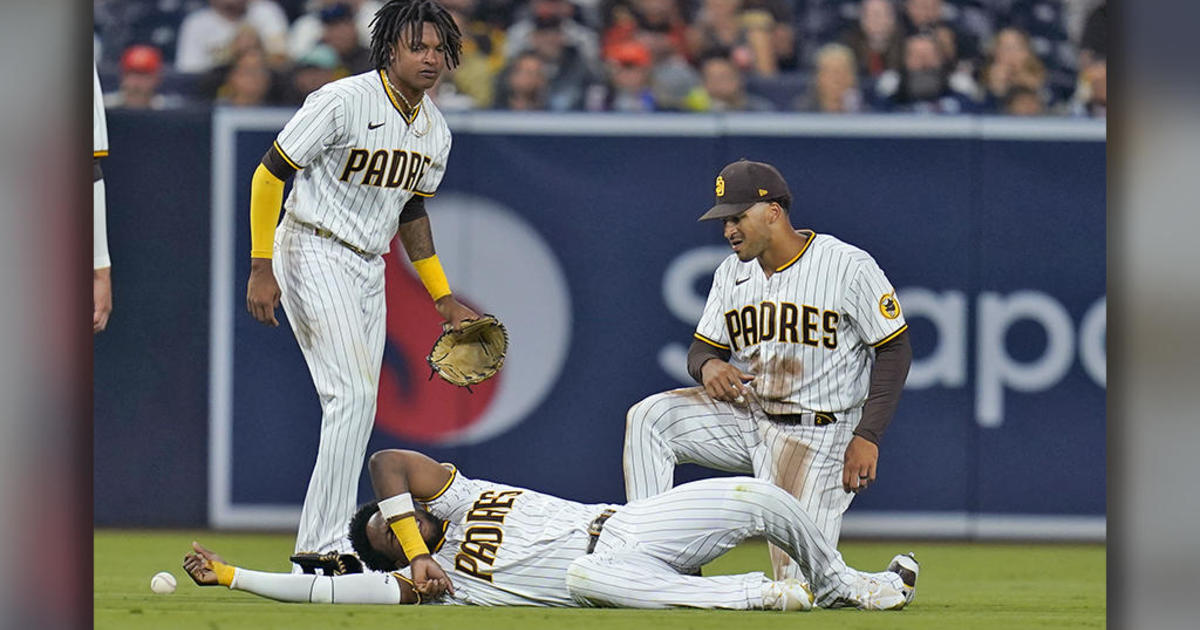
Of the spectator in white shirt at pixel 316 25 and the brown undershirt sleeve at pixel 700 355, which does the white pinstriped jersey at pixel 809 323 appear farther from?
the spectator in white shirt at pixel 316 25

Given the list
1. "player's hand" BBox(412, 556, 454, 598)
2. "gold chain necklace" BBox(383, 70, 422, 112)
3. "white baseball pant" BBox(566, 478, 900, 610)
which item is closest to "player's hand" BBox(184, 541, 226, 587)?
"player's hand" BBox(412, 556, 454, 598)

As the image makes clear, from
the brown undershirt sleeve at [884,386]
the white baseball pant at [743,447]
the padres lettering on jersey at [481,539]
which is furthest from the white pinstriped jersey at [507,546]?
the brown undershirt sleeve at [884,386]

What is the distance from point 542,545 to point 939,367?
3.24 m

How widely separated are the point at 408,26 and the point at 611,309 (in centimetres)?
258

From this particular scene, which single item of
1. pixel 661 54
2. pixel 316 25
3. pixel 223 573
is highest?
pixel 316 25

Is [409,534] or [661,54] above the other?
[661,54]

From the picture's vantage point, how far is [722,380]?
4.88 meters

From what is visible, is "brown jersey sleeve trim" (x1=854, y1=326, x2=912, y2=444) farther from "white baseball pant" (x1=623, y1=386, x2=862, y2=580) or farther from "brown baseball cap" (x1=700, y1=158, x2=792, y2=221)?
"brown baseball cap" (x1=700, y1=158, x2=792, y2=221)

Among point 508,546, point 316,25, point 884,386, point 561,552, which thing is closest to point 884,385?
point 884,386

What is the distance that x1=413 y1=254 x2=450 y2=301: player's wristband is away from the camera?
5281 millimetres

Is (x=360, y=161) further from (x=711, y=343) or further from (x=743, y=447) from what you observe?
(x=743, y=447)

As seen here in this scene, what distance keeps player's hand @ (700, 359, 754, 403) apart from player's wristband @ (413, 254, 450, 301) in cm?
89

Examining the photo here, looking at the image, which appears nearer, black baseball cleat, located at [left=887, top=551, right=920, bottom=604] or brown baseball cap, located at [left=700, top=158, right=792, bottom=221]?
black baseball cleat, located at [left=887, top=551, right=920, bottom=604]
